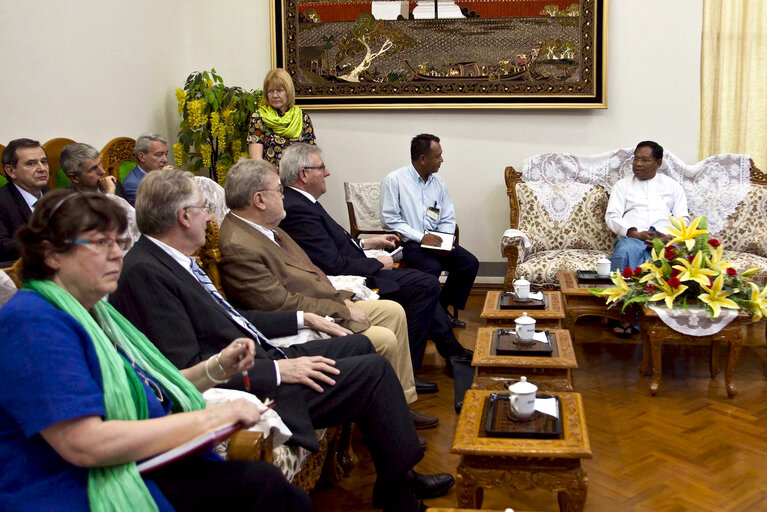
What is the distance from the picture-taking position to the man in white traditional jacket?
17.4ft

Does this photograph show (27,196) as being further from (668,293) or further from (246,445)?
(668,293)

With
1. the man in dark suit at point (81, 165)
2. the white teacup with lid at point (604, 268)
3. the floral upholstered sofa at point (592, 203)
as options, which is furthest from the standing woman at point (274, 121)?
the white teacup with lid at point (604, 268)

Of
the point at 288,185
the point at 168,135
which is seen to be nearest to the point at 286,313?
the point at 288,185

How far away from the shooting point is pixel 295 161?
378 centimetres

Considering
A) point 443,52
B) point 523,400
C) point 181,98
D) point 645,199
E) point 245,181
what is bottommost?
point 523,400

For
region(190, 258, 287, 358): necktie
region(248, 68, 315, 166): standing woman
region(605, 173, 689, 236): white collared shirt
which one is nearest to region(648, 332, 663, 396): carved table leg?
region(605, 173, 689, 236): white collared shirt

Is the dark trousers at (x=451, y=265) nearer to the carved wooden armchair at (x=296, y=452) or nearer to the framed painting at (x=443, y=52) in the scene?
the framed painting at (x=443, y=52)

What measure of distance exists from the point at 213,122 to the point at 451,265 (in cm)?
→ 211

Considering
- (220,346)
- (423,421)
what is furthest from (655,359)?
(220,346)

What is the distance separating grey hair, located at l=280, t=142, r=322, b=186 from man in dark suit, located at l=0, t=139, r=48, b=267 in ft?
4.15

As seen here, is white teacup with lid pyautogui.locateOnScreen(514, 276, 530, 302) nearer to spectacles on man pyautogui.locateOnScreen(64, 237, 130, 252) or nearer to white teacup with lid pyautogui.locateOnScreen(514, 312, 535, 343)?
white teacup with lid pyautogui.locateOnScreen(514, 312, 535, 343)

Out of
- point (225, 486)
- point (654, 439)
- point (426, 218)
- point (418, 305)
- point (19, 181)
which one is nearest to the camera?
point (225, 486)

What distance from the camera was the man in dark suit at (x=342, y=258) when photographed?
3768 mm

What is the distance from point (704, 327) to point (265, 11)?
421 centimetres
